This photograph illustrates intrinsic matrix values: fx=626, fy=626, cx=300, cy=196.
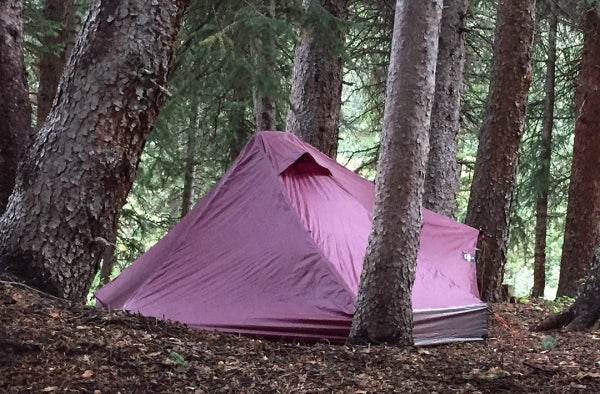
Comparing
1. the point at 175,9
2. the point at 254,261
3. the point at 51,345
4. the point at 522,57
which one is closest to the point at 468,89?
the point at 522,57

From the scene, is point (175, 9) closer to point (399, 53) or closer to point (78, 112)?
point (78, 112)

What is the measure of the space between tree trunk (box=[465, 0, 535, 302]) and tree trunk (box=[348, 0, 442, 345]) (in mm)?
3491

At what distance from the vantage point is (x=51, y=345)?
2.78m

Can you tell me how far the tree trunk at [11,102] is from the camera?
3932 mm

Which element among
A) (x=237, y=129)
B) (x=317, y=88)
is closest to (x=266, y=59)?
(x=317, y=88)

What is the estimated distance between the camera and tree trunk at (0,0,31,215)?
12.9ft

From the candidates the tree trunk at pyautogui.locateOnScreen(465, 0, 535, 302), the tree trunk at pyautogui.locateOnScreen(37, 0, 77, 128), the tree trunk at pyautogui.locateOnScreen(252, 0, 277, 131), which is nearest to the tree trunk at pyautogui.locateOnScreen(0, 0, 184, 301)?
the tree trunk at pyautogui.locateOnScreen(252, 0, 277, 131)

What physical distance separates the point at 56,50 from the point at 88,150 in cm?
468

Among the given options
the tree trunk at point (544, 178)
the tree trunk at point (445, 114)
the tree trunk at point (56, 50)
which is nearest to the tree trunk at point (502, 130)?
the tree trunk at point (445, 114)

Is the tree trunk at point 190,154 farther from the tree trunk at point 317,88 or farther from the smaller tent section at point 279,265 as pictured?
the smaller tent section at point 279,265

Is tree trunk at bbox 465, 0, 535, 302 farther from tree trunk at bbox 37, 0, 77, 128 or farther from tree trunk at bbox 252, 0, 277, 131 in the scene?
tree trunk at bbox 37, 0, 77, 128

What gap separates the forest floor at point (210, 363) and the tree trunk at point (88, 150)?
9.5 inches

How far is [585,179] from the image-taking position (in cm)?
887

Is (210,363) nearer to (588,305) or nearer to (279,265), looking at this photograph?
(279,265)
